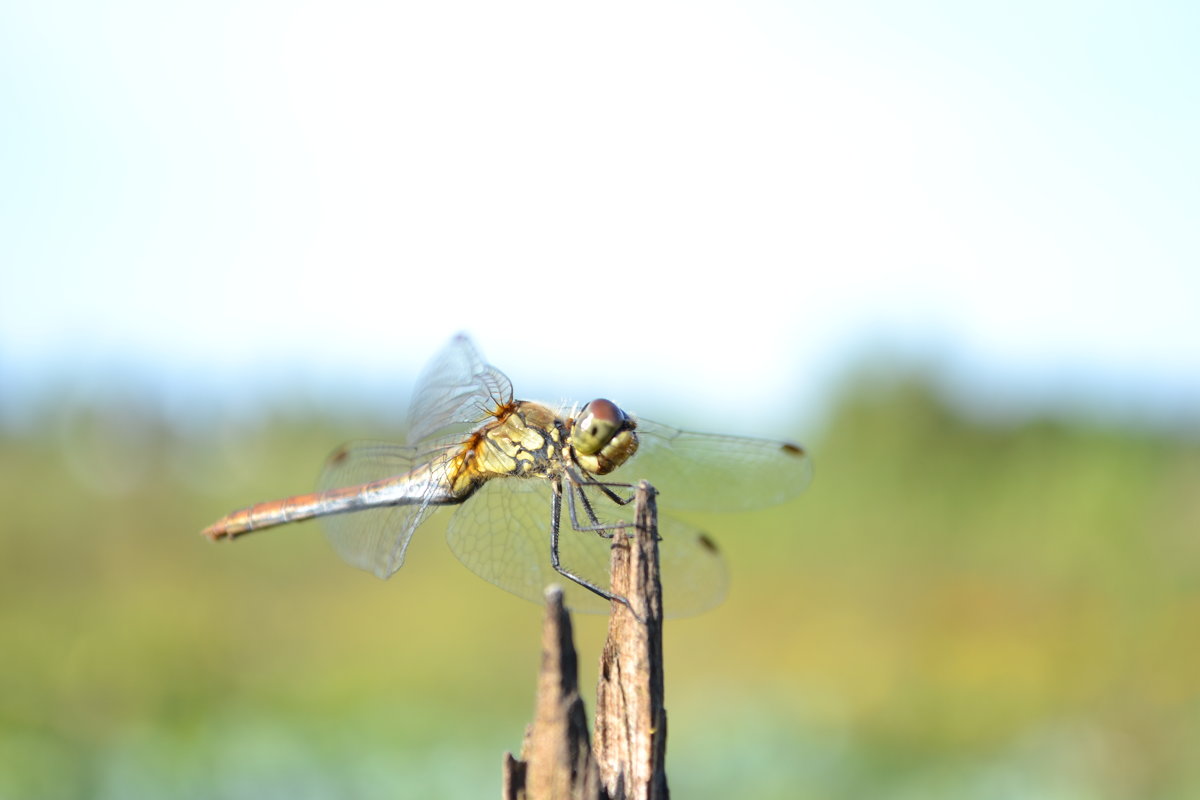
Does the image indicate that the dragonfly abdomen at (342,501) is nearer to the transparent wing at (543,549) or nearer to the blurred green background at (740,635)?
the transparent wing at (543,549)

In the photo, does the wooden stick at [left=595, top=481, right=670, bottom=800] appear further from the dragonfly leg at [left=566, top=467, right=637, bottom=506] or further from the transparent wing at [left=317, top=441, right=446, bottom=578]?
the transparent wing at [left=317, top=441, right=446, bottom=578]

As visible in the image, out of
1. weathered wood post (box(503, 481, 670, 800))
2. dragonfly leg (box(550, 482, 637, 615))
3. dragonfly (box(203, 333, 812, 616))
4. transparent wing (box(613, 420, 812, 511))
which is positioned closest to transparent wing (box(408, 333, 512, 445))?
dragonfly (box(203, 333, 812, 616))

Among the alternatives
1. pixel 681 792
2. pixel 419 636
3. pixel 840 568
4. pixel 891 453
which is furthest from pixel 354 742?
pixel 891 453

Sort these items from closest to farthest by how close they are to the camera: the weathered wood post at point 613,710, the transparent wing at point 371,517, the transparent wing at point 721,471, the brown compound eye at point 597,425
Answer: the weathered wood post at point 613,710, the brown compound eye at point 597,425, the transparent wing at point 371,517, the transparent wing at point 721,471

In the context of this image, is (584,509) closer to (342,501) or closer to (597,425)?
(597,425)

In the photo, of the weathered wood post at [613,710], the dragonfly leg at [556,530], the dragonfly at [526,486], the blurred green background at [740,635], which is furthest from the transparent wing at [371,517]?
the blurred green background at [740,635]

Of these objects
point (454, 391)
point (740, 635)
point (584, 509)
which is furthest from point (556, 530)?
point (740, 635)
